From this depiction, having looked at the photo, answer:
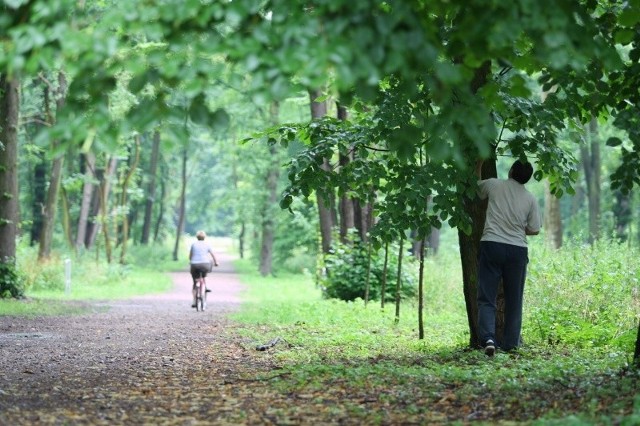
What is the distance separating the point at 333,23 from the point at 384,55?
311mm

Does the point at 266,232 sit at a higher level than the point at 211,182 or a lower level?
lower

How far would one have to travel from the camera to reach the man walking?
907 cm

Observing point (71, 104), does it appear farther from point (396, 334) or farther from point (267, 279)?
point (267, 279)

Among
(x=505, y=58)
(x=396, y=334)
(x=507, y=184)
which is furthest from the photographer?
(x=396, y=334)

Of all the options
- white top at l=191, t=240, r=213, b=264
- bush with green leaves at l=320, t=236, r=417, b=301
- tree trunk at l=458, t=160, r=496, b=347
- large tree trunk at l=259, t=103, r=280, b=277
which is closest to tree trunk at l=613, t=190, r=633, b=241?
large tree trunk at l=259, t=103, r=280, b=277

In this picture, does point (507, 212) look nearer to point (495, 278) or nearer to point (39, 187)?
point (495, 278)

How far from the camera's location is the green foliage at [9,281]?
1895 cm

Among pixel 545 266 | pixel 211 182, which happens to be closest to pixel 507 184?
pixel 545 266

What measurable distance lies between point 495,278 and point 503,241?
403mm

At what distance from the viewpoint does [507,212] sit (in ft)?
29.7

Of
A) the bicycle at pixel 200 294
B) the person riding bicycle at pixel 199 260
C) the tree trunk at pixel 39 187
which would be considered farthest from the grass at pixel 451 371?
the tree trunk at pixel 39 187

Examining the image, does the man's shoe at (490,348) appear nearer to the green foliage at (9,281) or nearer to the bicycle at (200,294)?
the bicycle at (200,294)

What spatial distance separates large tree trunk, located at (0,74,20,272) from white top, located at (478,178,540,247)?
43.1 feet

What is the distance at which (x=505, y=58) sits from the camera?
20.0 ft
